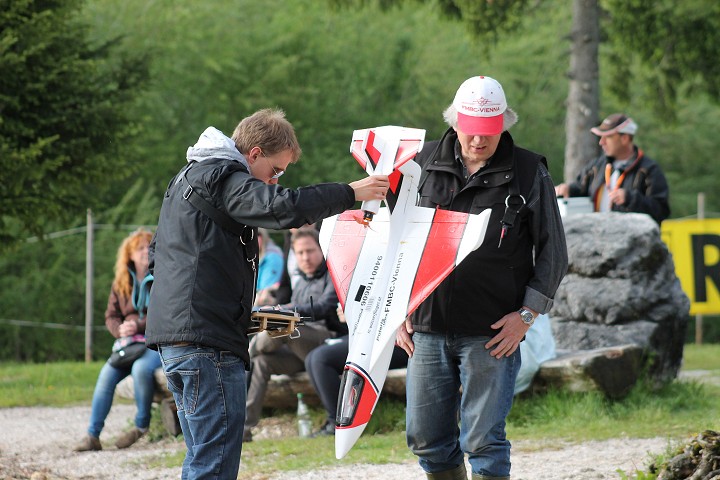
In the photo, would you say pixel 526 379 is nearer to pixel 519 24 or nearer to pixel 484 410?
pixel 484 410

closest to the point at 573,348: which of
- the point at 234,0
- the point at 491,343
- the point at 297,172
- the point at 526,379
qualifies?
the point at 526,379

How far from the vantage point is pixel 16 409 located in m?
9.77

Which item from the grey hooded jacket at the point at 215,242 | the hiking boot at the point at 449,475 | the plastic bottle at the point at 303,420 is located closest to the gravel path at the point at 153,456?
the plastic bottle at the point at 303,420

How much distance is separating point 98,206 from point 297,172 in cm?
1417

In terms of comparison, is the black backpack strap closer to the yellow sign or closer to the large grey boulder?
the large grey boulder

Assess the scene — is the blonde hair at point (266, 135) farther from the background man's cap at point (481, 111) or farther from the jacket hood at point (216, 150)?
the background man's cap at point (481, 111)

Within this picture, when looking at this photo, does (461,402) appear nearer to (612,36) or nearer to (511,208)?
(511,208)

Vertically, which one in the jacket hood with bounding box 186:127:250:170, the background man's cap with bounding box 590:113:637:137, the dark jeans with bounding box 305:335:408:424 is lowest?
the dark jeans with bounding box 305:335:408:424

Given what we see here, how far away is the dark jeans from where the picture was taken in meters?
7.63

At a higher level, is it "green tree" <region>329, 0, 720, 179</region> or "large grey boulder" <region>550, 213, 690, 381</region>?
"green tree" <region>329, 0, 720, 179</region>

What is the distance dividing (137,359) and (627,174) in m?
4.22

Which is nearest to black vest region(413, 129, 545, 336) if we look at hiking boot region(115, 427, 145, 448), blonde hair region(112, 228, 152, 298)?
hiking boot region(115, 427, 145, 448)

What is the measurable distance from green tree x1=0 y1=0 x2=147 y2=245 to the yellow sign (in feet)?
22.0

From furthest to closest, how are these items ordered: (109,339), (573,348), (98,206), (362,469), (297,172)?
1. (297,172)
2. (109,339)
3. (98,206)
4. (573,348)
5. (362,469)
